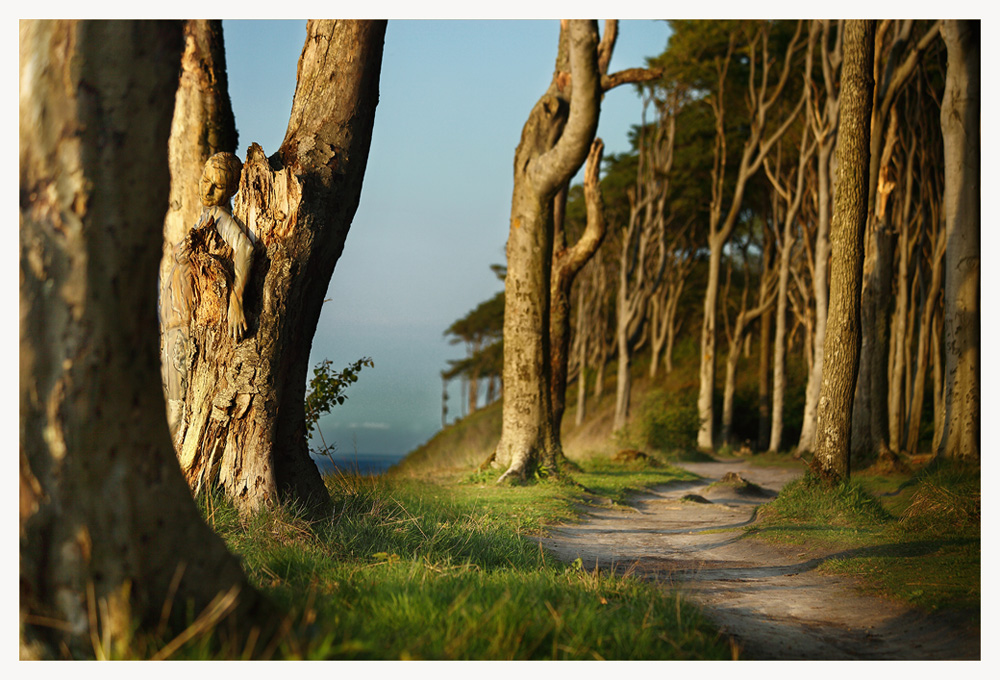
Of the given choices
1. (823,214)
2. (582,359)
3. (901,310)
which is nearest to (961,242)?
(823,214)

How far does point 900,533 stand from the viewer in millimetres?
6711

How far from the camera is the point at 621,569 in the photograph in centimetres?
558

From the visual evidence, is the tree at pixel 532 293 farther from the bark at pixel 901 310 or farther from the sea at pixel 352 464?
the bark at pixel 901 310

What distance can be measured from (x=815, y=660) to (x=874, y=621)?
1.07 metres

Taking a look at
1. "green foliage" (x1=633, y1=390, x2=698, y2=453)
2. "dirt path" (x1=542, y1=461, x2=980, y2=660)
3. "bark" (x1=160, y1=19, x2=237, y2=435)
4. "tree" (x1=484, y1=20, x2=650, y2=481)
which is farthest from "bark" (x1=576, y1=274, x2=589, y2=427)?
"bark" (x1=160, y1=19, x2=237, y2=435)

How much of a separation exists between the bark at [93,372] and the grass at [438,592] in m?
0.58

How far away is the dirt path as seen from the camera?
12.4 feet

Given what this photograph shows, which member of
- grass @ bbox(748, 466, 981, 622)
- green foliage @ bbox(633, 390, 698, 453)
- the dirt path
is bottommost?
the dirt path

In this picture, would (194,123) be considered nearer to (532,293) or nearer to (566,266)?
(532,293)

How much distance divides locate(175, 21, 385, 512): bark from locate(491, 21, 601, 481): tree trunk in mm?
4751

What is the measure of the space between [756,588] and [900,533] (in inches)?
96.7

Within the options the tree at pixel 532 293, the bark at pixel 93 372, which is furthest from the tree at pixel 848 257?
the bark at pixel 93 372

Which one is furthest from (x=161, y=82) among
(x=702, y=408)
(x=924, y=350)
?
(x=702, y=408)

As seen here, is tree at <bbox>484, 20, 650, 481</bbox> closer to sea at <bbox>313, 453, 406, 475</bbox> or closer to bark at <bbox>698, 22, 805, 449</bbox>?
sea at <bbox>313, 453, 406, 475</bbox>
